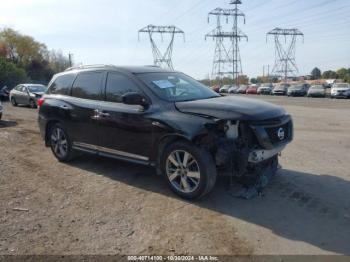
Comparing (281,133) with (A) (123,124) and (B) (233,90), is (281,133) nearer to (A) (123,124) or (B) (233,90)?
(A) (123,124)

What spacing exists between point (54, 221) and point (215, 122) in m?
2.33

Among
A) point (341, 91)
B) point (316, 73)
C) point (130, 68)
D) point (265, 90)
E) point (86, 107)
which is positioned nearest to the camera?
point (130, 68)

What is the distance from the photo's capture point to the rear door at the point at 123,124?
5.45m

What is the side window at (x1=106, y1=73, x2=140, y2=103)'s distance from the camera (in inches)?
228

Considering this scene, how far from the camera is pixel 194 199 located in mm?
5000

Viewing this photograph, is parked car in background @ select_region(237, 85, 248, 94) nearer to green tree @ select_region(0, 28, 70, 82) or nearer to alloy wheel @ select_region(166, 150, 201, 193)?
green tree @ select_region(0, 28, 70, 82)

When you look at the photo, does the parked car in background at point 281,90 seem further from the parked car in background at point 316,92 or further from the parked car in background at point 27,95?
the parked car in background at point 27,95

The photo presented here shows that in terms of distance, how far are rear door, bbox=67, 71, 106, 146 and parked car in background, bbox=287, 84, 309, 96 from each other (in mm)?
40223

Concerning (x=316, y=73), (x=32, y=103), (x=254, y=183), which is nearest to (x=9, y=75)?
(x=32, y=103)

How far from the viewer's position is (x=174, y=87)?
586cm

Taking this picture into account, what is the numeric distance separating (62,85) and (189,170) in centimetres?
355

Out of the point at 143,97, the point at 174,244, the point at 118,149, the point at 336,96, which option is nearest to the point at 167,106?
the point at 143,97

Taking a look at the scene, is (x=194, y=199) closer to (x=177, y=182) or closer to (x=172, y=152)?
(x=177, y=182)

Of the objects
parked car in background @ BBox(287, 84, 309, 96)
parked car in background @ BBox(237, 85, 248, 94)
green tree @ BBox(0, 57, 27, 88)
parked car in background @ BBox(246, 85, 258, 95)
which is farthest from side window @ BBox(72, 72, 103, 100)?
parked car in background @ BBox(237, 85, 248, 94)
